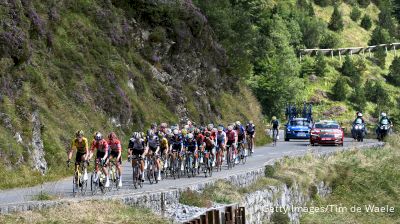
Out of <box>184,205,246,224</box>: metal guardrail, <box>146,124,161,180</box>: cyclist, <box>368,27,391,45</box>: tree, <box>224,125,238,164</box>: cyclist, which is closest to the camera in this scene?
<box>184,205,246,224</box>: metal guardrail

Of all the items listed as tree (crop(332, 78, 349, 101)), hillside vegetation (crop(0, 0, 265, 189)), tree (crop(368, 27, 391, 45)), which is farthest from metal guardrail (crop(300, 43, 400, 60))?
hillside vegetation (crop(0, 0, 265, 189))

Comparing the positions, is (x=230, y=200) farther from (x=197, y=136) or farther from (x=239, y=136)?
(x=239, y=136)

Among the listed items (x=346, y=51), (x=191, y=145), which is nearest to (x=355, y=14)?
(x=346, y=51)

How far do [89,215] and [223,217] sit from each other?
3.38m

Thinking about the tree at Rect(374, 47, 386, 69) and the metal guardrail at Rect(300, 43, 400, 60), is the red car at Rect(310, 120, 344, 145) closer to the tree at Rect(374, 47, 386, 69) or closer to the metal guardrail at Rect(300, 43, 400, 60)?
the metal guardrail at Rect(300, 43, 400, 60)

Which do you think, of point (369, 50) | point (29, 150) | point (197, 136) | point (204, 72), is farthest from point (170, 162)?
point (369, 50)

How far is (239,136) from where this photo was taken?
41.8 meters

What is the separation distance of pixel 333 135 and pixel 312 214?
62.8 ft

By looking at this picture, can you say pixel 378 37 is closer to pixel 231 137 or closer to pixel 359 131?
pixel 359 131

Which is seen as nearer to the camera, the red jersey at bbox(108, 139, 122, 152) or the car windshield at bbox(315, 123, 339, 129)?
the red jersey at bbox(108, 139, 122, 152)

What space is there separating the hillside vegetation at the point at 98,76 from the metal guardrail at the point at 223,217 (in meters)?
7.98

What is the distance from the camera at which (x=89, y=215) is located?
21.4 metres

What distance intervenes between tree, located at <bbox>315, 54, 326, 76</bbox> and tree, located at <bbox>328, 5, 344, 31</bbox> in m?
14.1

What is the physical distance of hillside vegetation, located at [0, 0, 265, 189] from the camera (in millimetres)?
32781
